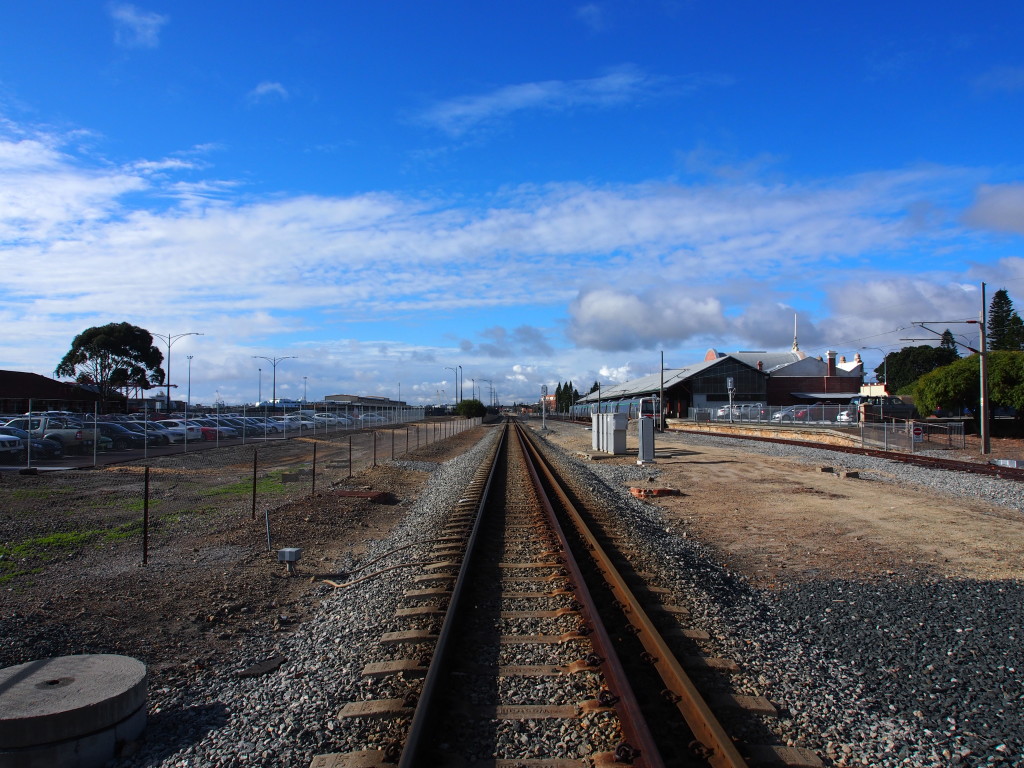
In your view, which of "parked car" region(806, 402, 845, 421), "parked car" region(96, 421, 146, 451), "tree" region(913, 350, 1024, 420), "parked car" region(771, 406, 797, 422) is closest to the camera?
"parked car" region(96, 421, 146, 451)

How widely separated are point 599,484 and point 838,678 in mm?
15076

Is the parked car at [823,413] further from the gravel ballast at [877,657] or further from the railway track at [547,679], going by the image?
the railway track at [547,679]

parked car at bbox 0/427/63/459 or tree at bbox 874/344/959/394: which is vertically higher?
tree at bbox 874/344/959/394

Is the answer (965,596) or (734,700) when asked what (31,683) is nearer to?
(734,700)

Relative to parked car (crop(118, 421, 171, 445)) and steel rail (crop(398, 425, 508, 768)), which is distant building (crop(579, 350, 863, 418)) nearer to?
parked car (crop(118, 421, 171, 445))

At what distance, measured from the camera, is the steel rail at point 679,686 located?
4074 mm

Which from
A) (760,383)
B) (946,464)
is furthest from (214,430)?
(760,383)

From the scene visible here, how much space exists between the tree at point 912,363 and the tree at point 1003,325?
5.84 m

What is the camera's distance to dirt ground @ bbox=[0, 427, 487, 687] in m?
6.45

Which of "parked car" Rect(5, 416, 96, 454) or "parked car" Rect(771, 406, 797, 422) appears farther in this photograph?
"parked car" Rect(771, 406, 797, 422)

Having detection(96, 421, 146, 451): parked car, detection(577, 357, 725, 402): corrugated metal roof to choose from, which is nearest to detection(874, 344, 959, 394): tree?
detection(577, 357, 725, 402): corrugated metal roof

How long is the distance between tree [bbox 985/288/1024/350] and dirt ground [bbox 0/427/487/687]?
117 m

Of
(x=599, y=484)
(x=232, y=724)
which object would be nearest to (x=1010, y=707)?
(x=232, y=724)

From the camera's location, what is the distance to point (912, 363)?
110 meters
